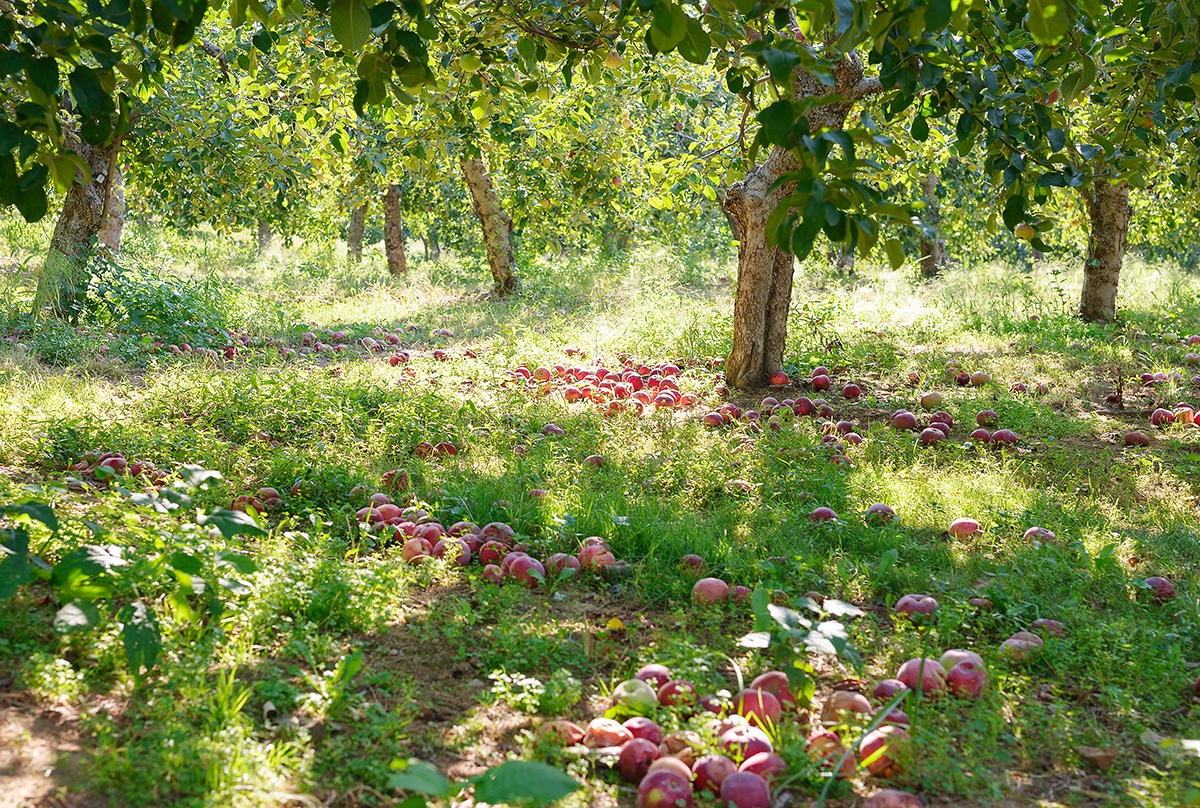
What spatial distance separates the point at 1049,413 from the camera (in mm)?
5121

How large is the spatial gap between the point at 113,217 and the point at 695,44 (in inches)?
299

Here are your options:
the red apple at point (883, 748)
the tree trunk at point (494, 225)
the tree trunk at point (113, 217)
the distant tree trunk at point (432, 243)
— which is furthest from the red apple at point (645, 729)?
the distant tree trunk at point (432, 243)

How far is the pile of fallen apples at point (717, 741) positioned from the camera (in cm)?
165

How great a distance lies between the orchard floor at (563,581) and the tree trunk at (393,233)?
9322mm

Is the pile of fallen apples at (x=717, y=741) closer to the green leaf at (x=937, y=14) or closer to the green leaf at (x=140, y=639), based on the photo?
the green leaf at (x=140, y=639)

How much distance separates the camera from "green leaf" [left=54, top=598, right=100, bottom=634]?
1.81 m

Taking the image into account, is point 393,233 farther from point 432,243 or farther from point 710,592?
point 432,243

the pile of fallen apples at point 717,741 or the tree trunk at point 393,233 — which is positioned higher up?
the tree trunk at point 393,233

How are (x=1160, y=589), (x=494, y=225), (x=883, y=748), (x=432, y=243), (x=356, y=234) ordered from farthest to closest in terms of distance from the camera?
(x=432, y=243)
(x=356, y=234)
(x=494, y=225)
(x=1160, y=589)
(x=883, y=748)

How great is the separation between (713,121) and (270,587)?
21.0ft

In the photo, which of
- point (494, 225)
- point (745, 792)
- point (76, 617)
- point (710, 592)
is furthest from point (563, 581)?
point (494, 225)

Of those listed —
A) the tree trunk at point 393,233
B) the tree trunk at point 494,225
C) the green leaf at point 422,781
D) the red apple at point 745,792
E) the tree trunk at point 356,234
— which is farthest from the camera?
the tree trunk at point 356,234

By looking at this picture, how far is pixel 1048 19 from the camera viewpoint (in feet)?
6.54

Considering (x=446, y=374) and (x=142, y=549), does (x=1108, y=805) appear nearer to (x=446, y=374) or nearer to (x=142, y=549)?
(x=142, y=549)
